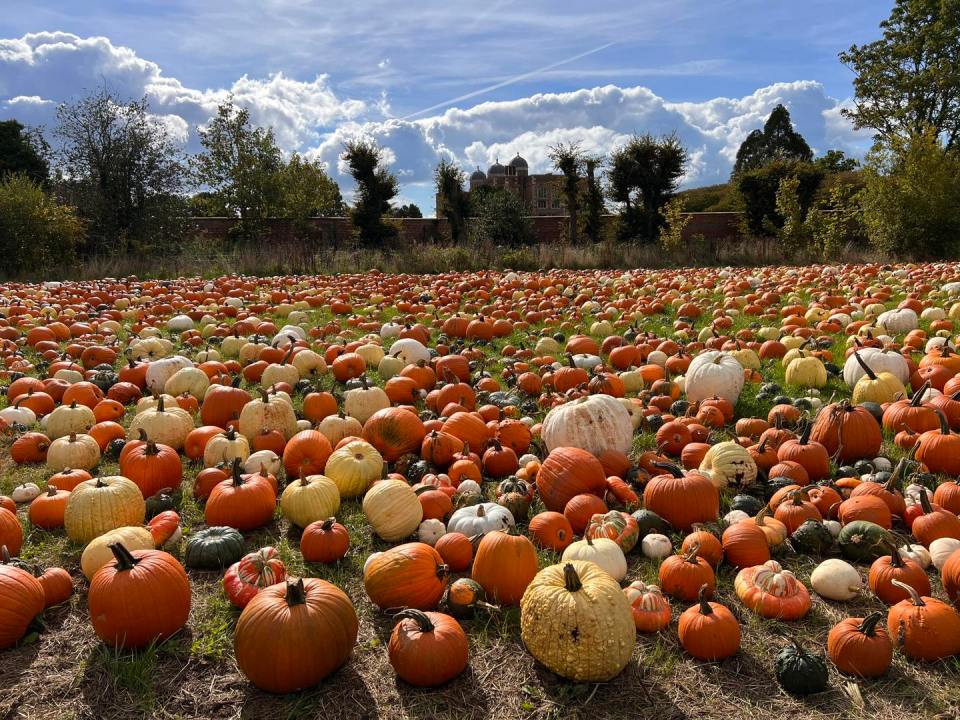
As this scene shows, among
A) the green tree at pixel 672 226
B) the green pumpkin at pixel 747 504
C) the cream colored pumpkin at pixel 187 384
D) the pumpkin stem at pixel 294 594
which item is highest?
the green tree at pixel 672 226

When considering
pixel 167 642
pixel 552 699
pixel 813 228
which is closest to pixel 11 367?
pixel 167 642

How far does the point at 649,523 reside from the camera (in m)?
4.13

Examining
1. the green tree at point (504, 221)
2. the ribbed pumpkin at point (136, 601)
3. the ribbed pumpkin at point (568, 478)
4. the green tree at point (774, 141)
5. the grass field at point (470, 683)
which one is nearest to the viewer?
the grass field at point (470, 683)

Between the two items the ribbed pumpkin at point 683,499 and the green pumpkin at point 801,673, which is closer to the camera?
the green pumpkin at point 801,673

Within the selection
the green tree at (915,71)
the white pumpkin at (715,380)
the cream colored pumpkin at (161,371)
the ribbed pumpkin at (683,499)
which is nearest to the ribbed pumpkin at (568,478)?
the ribbed pumpkin at (683,499)

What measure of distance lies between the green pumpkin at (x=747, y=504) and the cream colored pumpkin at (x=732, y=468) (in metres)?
0.26

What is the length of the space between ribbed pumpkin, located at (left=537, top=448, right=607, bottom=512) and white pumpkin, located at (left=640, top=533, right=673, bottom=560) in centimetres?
59

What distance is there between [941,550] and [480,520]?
2623 mm

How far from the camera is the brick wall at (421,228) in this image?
105ft

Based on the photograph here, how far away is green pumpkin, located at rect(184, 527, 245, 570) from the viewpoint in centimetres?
390

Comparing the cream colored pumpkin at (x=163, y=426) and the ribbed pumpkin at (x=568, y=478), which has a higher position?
the cream colored pumpkin at (x=163, y=426)

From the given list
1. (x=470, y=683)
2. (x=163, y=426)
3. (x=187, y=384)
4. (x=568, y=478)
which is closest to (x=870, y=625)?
(x=470, y=683)

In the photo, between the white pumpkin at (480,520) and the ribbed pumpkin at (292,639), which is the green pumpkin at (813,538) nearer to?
the white pumpkin at (480,520)

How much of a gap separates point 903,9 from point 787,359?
49135 millimetres
